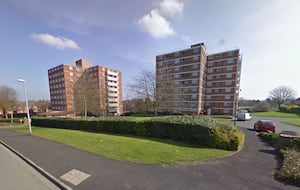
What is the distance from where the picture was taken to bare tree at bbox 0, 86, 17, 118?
131 ft

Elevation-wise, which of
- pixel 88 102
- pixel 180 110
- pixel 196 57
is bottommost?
pixel 180 110

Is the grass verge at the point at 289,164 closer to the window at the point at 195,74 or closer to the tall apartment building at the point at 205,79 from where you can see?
the tall apartment building at the point at 205,79

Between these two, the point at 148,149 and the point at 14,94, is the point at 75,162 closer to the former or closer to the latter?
the point at 148,149

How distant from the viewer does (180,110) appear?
4622 cm

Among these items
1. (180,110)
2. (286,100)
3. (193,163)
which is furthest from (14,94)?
(286,100)

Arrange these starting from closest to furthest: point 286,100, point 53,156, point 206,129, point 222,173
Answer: point 222,173 → point 53,156 → point 206,129 → point 286,100

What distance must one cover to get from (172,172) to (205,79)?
1882 inches

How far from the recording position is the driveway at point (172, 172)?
187 inches

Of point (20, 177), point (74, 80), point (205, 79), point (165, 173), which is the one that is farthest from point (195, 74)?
point (74, 80)

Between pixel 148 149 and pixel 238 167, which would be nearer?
pixel 238 167

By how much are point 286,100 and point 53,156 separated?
89947mm

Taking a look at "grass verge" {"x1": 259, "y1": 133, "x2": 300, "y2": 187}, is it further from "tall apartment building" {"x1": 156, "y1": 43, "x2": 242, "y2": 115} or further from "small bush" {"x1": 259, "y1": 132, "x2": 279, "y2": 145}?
"tall apartment building" {"x1": 156, "y1": 43, "x2": 242, "y2": 115}

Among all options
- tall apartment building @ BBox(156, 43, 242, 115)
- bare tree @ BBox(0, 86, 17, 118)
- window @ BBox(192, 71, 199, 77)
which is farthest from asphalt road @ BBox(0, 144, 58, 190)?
bare tree @ BBox(0, 86, 17, 118)

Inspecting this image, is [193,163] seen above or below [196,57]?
below
